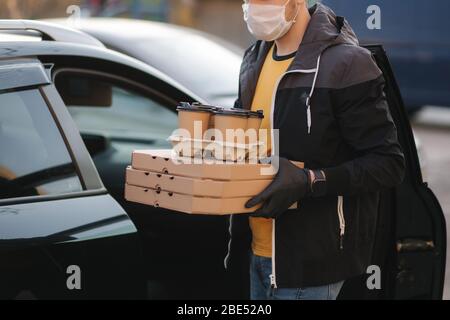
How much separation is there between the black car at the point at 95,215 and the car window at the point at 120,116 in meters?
0.02

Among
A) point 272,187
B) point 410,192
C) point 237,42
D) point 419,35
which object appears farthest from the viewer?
point 237,42

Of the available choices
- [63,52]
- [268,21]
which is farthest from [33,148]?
[268,21]

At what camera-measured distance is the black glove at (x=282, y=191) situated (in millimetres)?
2529

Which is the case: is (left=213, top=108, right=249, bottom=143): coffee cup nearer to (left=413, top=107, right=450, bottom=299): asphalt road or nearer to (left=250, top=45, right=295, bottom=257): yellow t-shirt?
(left=250, top=45, right=295, bottom=257): yellow t-shirt

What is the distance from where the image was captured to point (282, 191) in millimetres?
2529

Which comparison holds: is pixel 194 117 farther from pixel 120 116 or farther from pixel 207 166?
pixel 120 116

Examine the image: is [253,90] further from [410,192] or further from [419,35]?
[419,35]

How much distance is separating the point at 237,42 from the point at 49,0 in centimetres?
736

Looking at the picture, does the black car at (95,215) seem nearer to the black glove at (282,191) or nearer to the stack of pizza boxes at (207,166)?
the stack of pizza boxes at (207,166)

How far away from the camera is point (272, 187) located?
2535mm

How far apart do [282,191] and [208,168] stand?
8.5 inches
